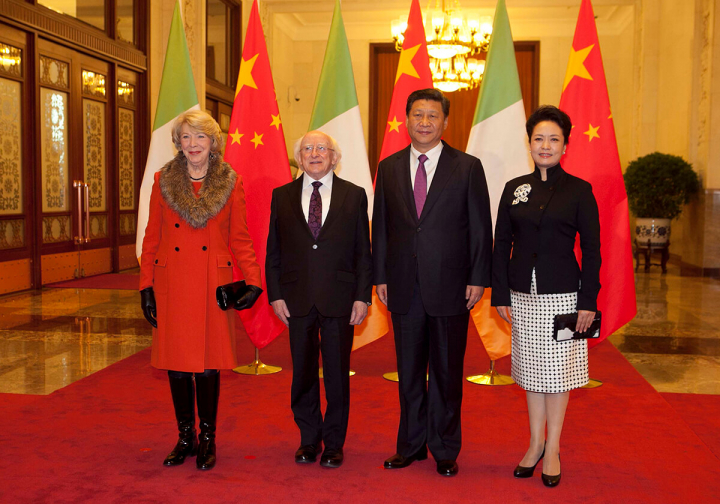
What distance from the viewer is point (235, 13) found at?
523 inches

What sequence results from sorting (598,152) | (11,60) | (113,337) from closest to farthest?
1. (598,152)
2. (113,337)
3. (11,60)

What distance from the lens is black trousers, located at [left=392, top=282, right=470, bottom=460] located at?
9.73 ft

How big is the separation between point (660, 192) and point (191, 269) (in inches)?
373

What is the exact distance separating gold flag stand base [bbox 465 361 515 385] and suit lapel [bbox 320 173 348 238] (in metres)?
1.92

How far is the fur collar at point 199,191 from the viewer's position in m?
2.92

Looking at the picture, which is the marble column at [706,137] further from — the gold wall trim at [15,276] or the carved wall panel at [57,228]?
the gold wall trim at [15,276]

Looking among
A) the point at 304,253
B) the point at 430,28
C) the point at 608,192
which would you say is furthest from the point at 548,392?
the point at 430,28

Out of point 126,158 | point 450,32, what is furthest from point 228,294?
point 450,32

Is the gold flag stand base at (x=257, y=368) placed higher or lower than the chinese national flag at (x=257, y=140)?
lower

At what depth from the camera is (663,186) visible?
10.6 meters

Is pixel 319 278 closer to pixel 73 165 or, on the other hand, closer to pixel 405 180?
pixel 405 180

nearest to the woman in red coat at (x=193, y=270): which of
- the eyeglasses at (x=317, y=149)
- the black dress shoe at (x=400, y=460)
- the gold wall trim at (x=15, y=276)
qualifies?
the eyeglasses at (x=317, y=149)

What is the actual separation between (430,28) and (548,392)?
8610 millimetres

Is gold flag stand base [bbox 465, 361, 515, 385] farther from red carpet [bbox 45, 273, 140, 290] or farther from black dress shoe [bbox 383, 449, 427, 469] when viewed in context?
A: red carpet [bbox 45, 273, 140, 290]
